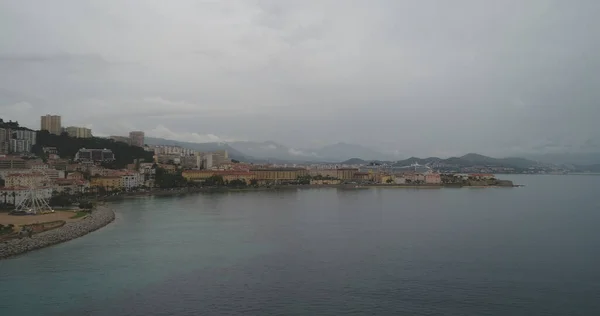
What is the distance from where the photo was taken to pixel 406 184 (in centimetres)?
2992

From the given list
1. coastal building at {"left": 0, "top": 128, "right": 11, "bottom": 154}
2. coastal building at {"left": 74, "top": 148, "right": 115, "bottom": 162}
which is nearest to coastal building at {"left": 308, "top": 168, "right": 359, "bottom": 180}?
coastal building at {"left": 74, "top": 148, "right": 115, "bottom": 162}

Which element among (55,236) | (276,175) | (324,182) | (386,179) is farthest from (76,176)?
(386,179)

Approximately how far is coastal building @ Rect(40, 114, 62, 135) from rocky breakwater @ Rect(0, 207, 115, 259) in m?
21.4

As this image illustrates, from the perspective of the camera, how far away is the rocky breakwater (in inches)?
261

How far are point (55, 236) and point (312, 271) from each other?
448 centimetres

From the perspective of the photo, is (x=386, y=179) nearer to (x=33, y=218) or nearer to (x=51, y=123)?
(x=51, y=123)

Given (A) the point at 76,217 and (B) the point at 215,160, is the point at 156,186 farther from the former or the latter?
(B) the point at 215,160

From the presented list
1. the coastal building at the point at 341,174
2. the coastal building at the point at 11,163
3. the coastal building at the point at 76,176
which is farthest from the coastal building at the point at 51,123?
the coastal building at the point at 341,174

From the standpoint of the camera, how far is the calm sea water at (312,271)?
455cm

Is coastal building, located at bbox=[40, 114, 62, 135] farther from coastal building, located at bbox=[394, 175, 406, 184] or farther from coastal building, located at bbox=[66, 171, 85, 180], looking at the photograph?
coastal building, located at bbox=[394, 175, 406, 184]

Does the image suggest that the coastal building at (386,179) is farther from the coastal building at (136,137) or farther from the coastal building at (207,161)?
the coastal building at (136,137)

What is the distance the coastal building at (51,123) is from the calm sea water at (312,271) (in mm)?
22217

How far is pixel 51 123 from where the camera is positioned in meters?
28.8

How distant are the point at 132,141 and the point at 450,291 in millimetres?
34842
